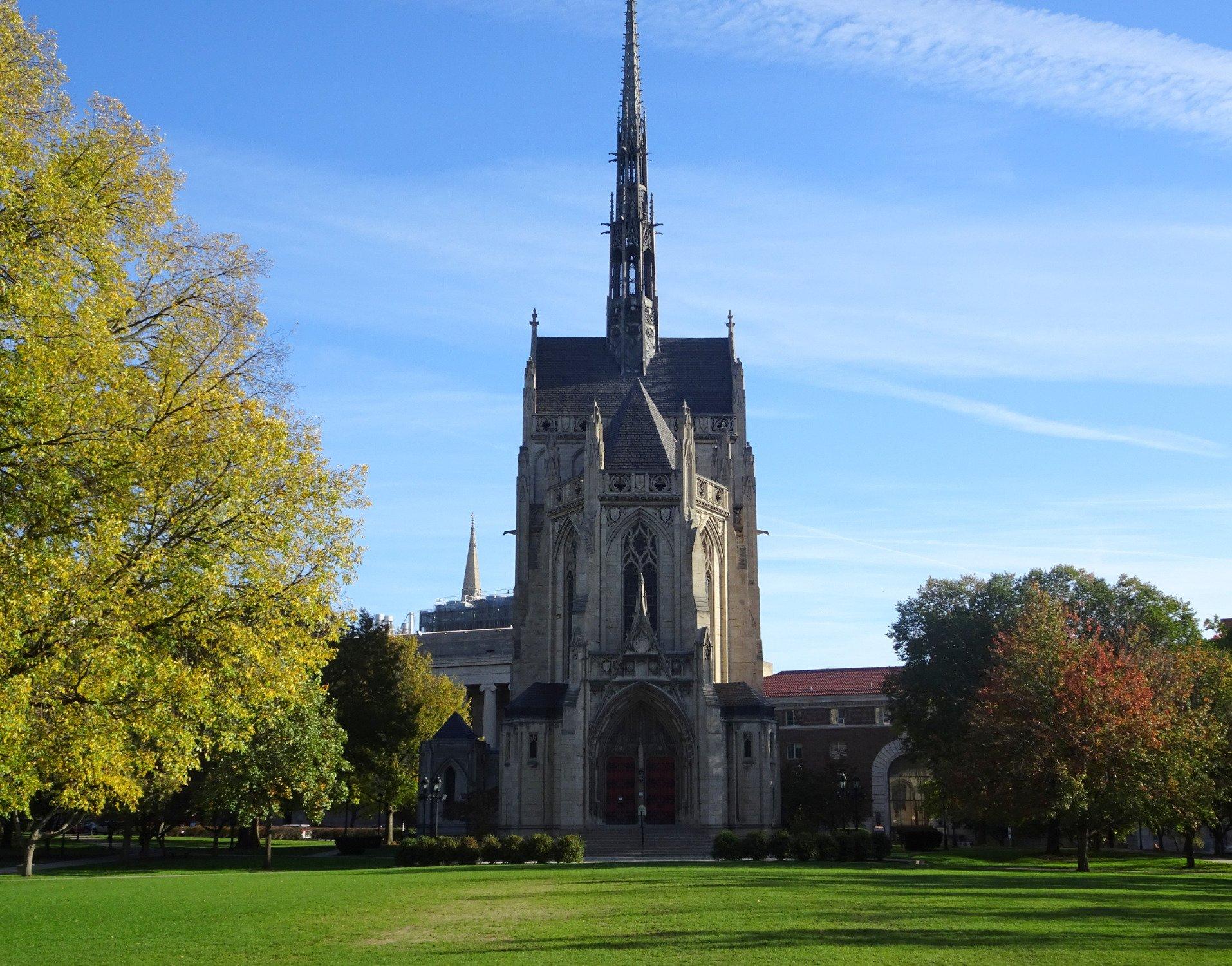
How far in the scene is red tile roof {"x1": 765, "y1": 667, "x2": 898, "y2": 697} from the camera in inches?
3745

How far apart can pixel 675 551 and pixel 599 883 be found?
2753cm

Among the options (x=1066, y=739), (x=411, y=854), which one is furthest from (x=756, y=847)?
(x=411, y=854)

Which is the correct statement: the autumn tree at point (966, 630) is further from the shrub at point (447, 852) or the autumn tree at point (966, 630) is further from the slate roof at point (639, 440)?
the shrub at point (447, 852)

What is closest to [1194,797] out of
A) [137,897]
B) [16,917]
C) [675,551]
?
[675,551]

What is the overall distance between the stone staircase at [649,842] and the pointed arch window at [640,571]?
8603mm

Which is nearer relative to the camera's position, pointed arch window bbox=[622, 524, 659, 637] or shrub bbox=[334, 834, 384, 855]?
pointed arch window bbox=[622, 524, 659, 637]

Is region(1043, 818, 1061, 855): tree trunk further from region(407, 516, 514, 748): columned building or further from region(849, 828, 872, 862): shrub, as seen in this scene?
region(407, 516, 514, 748): columned building

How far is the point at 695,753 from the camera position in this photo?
51.4 m

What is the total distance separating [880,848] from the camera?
43938 millimetres

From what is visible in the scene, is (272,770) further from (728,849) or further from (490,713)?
(490,713)

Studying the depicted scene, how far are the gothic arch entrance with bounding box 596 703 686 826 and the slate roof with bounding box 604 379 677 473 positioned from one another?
36.3ft

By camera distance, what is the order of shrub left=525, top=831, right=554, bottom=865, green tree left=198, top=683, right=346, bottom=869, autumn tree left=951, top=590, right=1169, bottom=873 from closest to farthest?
autumn tree left=951, top=590, right=1169, bottom=873
shrub left=525, top=831, right=554, bottom=865
green tree left=198, top=683, right=346, bottom=869

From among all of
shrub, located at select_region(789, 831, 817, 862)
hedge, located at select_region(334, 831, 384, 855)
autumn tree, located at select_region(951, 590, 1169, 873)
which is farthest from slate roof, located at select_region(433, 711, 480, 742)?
autumn tree, located at select_region(951, 590, 1169, 873)

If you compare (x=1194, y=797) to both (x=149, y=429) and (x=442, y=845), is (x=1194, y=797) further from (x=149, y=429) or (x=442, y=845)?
(x=149, y=429)
